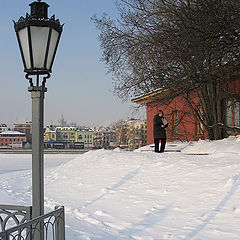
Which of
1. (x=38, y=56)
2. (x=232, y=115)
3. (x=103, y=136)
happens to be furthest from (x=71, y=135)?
(x=38, y=56)

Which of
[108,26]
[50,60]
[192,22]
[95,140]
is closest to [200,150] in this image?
[192,22]

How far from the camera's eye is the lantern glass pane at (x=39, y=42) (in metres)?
3.43

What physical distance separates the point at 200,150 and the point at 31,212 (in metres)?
8.99

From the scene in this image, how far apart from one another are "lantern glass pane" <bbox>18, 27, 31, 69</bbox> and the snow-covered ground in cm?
307

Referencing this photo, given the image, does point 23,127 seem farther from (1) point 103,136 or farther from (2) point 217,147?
(2) point 217,147

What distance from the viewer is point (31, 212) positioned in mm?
3383

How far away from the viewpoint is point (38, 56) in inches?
138

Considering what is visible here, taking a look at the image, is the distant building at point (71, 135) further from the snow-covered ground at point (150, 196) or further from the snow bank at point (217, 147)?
the snow-covered ground at point (150, 196)

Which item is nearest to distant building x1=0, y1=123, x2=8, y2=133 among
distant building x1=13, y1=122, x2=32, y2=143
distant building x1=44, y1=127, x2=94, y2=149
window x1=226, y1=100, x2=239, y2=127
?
distant building x1=13, y1=122, x2=32, y2=143

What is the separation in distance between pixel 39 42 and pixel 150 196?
16.7 feet

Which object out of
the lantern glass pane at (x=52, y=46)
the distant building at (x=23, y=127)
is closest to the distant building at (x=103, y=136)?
the distant building at (x=23, y=127)

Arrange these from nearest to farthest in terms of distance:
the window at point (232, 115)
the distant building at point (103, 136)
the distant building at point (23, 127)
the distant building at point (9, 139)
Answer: the window at point (232, 115) < the distant building at point (9, 139) < the distant building at point (103, 136) < the distant building at point (23, 127)

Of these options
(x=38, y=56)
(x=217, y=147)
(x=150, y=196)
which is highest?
(x=38, y=56)

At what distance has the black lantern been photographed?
3422mm
